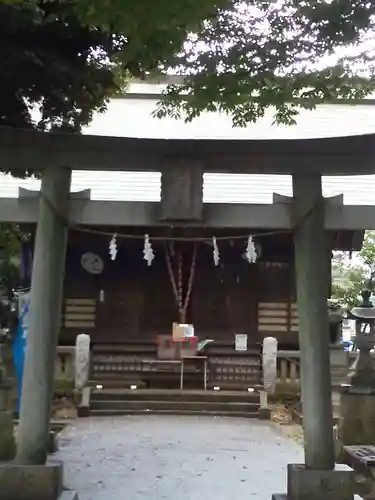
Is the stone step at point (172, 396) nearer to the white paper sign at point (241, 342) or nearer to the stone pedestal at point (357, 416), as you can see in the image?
the white paper sign at point (241, 342)

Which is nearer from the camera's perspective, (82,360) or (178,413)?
(178,413)

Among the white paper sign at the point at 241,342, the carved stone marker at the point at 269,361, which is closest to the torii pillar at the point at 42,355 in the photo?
the carved stone marker at the point at 269,361

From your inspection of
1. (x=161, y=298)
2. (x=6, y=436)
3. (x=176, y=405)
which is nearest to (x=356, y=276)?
(x=161, y=298)

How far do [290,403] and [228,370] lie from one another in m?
1.90

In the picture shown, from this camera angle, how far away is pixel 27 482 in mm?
6004

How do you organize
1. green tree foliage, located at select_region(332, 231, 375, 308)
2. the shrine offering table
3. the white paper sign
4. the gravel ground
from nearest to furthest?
the gravel ground, the shrine offering table, the white paper sign, green tree foliage, located at select_region(332, 231, 375, 308)

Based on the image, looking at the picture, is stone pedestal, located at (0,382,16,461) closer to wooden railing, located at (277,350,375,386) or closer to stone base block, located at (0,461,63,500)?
stone base block, located at (0,461,63,500)

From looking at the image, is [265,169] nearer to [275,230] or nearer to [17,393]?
[275,230]

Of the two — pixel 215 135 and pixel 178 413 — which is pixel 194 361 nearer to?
pixel 178 413

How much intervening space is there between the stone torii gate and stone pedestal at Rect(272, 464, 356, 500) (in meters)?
0.02

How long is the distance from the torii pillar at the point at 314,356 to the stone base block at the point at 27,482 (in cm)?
208

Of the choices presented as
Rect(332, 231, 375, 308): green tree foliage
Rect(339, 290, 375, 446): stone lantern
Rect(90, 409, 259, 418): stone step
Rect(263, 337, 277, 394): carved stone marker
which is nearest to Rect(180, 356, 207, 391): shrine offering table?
Rect(263, 337, 277, 394): carved stone marker

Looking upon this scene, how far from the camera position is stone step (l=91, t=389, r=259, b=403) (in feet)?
49.6

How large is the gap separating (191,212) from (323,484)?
2664mm
